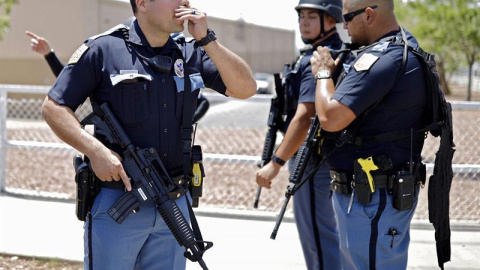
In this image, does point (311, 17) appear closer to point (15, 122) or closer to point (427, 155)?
point (427, 155)

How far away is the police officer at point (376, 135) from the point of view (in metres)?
2.91

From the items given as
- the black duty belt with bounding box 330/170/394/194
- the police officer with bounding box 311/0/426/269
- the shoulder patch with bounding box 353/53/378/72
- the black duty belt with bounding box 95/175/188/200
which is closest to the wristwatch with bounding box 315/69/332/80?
the police officer with bounding box 311/0/426/269

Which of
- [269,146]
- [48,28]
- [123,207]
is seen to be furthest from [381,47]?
[48,28]

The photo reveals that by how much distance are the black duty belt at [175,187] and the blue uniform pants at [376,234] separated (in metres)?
0.81

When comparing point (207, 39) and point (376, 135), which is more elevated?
point (207, 39)

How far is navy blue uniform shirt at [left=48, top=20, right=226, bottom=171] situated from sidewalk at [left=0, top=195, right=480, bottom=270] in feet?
6.73

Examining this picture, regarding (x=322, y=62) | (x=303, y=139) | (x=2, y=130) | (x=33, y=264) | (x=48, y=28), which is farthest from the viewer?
(x=48, y=28)

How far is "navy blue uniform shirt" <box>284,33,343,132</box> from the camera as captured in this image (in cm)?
375

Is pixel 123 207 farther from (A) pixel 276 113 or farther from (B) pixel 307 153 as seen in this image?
(A) pixel 276 113

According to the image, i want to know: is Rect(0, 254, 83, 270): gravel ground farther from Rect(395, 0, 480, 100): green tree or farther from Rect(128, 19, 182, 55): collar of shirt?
Rect(395, 0, 480, 100): green tree

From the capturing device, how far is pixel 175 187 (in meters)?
2.75

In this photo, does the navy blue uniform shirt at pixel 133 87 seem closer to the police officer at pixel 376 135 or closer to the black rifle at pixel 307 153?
the police officer at pixel 376 135

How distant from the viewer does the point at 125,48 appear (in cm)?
271

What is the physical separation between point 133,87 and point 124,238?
62cm
